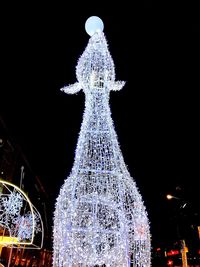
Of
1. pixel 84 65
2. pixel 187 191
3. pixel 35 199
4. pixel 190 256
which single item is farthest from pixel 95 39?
pixel 190 256

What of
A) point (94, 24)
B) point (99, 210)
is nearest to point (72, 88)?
point (94, 24)

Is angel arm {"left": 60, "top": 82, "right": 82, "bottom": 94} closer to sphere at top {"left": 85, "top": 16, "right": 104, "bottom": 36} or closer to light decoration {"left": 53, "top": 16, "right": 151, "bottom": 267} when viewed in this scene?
light decoration {"left": 53, "top": 16, "right": 151, "bottom": 267}

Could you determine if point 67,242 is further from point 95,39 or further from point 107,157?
point 95,39

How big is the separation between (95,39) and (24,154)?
766 inches

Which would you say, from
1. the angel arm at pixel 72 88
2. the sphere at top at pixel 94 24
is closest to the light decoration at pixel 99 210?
the angel arm at pixel 72 88

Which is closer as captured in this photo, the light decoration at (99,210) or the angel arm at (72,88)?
the light decoration at (99,210)

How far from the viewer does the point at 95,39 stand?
966 centimetres

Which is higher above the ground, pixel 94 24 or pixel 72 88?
pixel 94 24

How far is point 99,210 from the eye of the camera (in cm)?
774

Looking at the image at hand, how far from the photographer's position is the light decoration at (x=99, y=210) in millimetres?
7363

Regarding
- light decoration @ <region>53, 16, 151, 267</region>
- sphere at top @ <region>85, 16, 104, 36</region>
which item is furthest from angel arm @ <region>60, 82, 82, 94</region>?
sphere at top @ <region>85, 16, 104, 36</region>

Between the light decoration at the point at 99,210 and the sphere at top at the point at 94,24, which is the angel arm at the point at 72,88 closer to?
the light decoration at the point at 99,210

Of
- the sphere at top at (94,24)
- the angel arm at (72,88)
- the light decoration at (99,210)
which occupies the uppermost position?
the sphere at top at (94,24)

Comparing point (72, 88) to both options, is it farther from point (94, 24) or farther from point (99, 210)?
point (99, 210)
